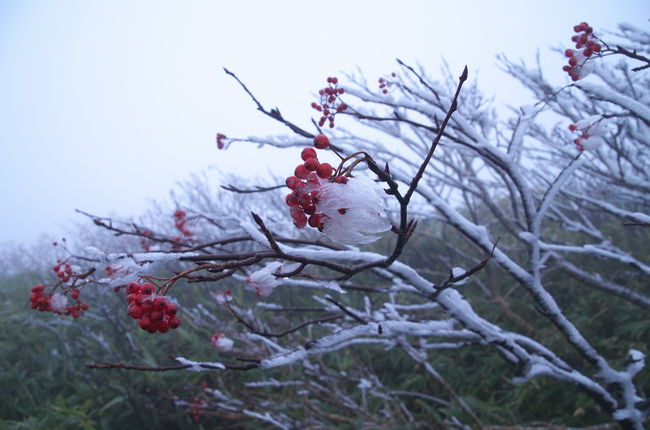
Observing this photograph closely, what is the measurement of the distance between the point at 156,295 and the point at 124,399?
14.4ft

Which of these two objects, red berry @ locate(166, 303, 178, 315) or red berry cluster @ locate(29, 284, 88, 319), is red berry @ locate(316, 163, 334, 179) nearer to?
red berry @ locate(166, 303, 178, 315)

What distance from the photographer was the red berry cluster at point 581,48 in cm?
178

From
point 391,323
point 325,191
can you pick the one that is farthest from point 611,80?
point 325,191

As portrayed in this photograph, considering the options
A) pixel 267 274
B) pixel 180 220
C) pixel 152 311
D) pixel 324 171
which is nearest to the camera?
pixel 324 171

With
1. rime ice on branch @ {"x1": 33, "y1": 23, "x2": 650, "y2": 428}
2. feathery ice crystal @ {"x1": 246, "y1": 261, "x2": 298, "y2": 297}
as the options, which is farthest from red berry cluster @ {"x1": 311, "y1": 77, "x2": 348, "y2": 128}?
feathery ice crystal @ {"x1": 246, "y1": 261, "x2": 298, "y2": 297}

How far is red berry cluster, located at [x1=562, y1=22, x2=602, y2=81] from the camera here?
1.78 m

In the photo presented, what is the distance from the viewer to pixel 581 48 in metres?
1.87

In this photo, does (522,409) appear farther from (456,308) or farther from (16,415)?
(16,415)

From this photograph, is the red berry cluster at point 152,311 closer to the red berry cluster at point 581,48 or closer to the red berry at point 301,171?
the red berry at point 301,171

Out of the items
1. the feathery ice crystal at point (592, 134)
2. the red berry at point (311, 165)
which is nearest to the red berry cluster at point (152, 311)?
the red berry at point (311, 165)

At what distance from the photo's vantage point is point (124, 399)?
4.37 meters

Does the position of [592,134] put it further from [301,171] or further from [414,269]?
[301,171]

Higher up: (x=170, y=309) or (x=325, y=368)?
(x=325, y=368)

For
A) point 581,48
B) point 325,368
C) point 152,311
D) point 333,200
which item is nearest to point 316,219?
point 333,200
